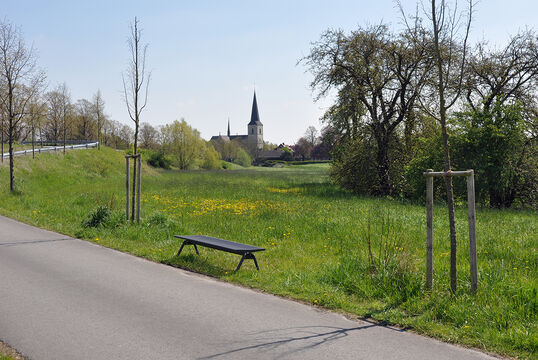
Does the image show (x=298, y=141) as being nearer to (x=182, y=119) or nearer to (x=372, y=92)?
(x=182, y=119)

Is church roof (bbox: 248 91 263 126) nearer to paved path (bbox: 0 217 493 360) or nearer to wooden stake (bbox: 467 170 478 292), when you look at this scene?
paved path (bbox: 0 217 493 360)

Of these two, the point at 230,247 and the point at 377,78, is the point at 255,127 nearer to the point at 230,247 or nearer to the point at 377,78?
the point at 377,78

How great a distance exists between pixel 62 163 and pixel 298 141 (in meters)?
110

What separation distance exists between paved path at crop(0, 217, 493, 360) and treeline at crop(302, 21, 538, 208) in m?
15.4

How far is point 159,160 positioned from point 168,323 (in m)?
61.6

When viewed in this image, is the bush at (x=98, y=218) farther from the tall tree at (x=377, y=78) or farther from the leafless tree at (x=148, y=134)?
the leafless tree at (x=148, y=134)

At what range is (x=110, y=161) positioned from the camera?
132 ft

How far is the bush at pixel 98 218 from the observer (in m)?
11.3

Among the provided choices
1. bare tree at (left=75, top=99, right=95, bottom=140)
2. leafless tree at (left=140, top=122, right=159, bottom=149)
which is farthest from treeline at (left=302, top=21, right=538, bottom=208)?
leafless tree at (left=140, top=122, right=159, bottom=149)

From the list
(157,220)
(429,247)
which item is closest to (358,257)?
(429,247)

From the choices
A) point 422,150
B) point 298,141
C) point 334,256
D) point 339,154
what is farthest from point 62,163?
point 298,141

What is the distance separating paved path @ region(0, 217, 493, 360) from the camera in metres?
4.06

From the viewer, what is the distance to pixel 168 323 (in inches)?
190

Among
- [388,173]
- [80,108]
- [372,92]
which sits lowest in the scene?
[388,173]
